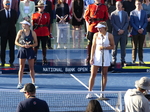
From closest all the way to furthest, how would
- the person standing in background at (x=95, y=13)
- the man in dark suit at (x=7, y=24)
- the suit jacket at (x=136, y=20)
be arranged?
the person standing in background at (x=95, y=13) < the man in dark suit at (x=7, y=24) < the suit jacket at (x=136, y=20)

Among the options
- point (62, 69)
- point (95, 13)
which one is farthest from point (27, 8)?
point (95, 13)

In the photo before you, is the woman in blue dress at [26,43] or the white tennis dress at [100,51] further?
the woman in blue dress at [26,43]

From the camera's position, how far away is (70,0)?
813 inches

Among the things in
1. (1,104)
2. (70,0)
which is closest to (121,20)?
(70,0)

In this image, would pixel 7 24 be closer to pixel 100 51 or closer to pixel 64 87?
pixel 64 87

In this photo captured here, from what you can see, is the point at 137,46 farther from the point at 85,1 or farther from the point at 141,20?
the point at 85,1

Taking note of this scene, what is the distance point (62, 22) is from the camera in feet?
58.5

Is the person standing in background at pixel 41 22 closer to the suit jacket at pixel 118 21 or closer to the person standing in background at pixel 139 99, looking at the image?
the suit jacket at pixel 118 21

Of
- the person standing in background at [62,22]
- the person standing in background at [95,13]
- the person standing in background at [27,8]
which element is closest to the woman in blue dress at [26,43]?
the person standing in background at [95,13]

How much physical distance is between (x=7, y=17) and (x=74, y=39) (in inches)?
99.9

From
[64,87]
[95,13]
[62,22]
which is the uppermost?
[95,13]

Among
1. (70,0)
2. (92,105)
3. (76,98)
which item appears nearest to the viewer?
(92,105)

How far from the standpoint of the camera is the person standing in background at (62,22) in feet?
54.7

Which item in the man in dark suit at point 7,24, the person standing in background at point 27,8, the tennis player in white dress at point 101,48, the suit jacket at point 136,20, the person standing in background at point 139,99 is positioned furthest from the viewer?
the person standing in background at point 27,8
